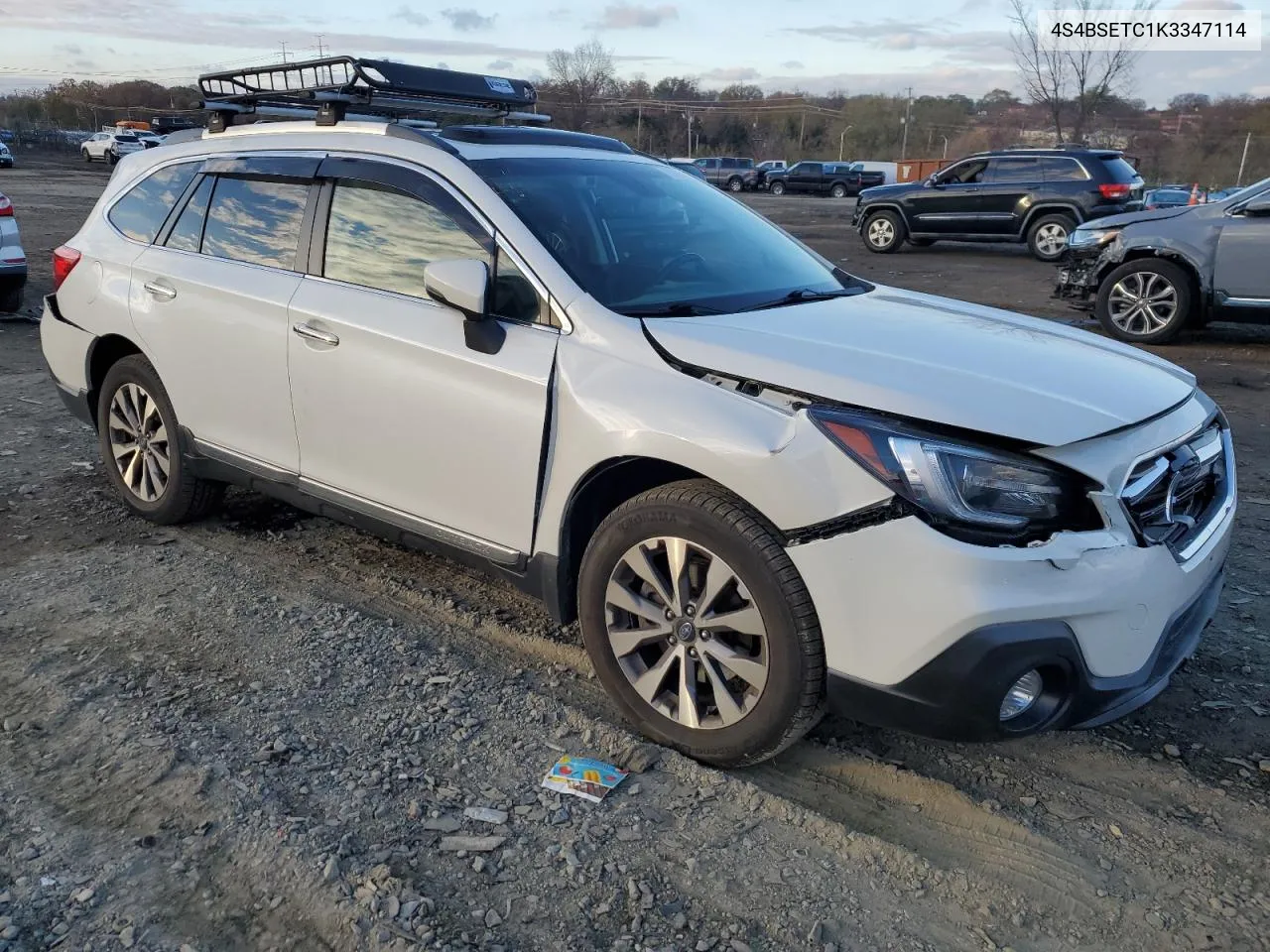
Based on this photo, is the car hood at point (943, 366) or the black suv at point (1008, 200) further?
the black suv at point (1008, 200)

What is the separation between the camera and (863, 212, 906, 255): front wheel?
18.5 meters

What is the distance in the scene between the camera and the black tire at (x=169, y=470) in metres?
4.55

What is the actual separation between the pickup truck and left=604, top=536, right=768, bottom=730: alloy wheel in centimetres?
4169

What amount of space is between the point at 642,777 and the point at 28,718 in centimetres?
195

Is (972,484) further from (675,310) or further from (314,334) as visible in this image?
(314,334)

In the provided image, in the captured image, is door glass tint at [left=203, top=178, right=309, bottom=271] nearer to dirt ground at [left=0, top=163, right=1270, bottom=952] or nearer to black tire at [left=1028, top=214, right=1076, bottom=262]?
dirt ground at [left=0, top=163, right=1270, bottom=952]

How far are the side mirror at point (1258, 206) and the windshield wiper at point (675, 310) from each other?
Result: 7.73 metres

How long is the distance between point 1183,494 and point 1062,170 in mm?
15676

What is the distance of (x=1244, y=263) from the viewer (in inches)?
345

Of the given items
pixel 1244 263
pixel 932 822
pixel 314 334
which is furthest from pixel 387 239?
pixel 1244 263

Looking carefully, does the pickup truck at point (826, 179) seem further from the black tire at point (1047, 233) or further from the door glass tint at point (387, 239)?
the door glass tint at point (387, 239)

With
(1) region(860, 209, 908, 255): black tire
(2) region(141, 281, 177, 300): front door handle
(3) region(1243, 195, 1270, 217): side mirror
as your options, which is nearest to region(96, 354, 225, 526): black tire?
(2) region(141, 281, 177, 300): front door handle

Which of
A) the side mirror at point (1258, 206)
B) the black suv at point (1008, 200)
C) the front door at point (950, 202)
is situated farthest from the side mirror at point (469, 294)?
the front door at point (950, 202)

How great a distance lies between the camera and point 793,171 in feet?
143
